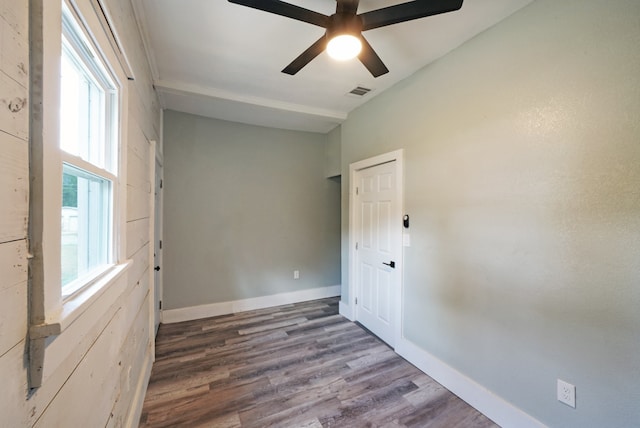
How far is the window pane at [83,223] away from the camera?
92 cm

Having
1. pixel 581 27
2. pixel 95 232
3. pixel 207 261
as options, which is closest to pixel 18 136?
pixel 95 232

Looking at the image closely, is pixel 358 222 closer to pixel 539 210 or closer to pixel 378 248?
pixel 378 248

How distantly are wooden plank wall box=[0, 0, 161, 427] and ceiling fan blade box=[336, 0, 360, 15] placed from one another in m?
1.09

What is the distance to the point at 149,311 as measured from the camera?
2.34 meters

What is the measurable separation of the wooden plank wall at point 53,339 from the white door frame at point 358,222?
2170 mm

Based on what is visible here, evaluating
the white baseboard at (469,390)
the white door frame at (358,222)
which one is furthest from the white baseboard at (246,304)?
the white baseboard at (469,390)

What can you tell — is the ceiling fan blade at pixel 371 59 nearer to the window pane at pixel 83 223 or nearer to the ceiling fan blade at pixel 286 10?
→ the ceiling fan blade at pixel 286 10

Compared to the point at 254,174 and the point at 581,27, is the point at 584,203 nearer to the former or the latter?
the point at 581,27

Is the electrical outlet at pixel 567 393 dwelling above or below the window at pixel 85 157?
below

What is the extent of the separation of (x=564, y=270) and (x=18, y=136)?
7.57ft

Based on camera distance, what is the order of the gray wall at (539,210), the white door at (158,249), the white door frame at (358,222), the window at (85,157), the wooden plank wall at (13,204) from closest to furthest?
1. the wooden plank wall at (13,204)
2. the window at (85,157)
3. the gray wall at (539,210)
4. the white door frame at (358,222)
5. the white door at (158,249)

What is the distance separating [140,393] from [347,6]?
2.78 meters

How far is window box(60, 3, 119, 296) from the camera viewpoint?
90cm

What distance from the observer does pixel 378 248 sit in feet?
9.63
